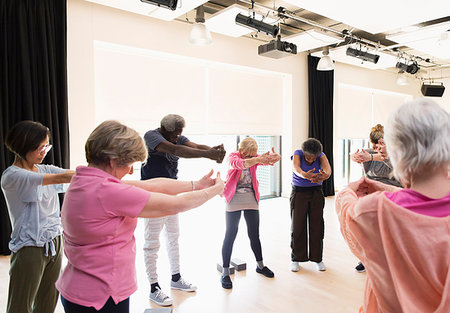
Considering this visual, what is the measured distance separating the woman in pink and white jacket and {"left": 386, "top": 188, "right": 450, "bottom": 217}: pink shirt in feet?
6.78

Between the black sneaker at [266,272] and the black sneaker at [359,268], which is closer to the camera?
the black sneaker at [266,272]

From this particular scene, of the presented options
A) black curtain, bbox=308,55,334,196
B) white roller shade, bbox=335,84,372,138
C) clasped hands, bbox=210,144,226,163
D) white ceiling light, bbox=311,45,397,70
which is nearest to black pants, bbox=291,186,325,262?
clasped hands, bbox=210,144,226,163

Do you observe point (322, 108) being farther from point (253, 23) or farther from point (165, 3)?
point (165, 3)

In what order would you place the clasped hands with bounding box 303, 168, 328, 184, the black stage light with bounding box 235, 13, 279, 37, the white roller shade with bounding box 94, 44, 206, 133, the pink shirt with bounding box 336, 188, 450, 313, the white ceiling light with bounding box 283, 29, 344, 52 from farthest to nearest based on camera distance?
1. the white ceiling light with bounding box 283, 29, 344, 52
2. the white roller shade with bounding box 94, 44, 206, 133
3. the black stage light with bounding box 235, 13, 279, 37
4. the clasped hands with bounding box 303, 168, 328, 184
5. the pink shirt with bounding box 336, 188, 450, 313

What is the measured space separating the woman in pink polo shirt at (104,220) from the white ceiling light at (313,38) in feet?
16.7

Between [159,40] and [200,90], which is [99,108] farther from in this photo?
[200,90]

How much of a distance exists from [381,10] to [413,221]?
4.31 metres

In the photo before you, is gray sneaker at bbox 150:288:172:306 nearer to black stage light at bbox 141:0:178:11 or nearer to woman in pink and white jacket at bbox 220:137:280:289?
woman in pink and white jacket at bbox 220:137:280:289

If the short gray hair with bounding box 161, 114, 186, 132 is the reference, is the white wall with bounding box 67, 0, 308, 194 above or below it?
above

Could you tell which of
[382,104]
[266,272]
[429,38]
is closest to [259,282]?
[266,272]

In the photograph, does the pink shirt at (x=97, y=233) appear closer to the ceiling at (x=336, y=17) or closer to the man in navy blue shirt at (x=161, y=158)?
the man in navy blue shirt at (x=161, y=158)

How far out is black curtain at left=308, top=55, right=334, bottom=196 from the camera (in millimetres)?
7445

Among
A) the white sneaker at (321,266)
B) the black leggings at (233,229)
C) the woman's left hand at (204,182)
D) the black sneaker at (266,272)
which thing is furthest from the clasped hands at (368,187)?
the white sneaker at (321,266)

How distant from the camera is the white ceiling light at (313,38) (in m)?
5.67
